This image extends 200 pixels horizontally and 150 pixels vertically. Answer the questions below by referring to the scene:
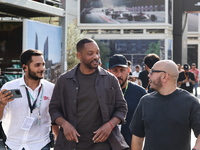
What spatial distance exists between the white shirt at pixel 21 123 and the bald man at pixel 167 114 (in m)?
1.10

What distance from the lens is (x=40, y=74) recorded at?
431 cm

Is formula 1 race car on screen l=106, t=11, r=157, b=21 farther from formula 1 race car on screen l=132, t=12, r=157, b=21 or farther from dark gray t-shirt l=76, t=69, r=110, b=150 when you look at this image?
dark gray t-shirt l=76, t=69, r=110, b=150

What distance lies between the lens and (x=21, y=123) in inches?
163

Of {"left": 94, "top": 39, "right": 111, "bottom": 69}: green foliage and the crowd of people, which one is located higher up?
{"left": 94, "top": 39, "right": 111, "bottom": 69}: green foliage

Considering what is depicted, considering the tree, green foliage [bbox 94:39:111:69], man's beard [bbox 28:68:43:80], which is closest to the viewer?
man's beard [bbox 28:68:43:80]

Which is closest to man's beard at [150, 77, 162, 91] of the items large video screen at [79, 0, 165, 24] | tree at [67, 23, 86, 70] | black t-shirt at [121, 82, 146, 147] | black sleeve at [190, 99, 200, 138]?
black sleeve at [190, 99, 200, 138]

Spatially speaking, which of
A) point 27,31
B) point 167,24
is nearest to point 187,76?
point 27,31

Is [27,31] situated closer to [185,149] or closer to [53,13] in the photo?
[53,13]

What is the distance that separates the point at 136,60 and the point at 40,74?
Result: 164 feet

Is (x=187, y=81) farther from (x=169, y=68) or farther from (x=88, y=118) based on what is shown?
(x=88, y=118)

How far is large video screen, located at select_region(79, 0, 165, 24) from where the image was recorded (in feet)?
170

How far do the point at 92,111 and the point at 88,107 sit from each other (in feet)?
0.18

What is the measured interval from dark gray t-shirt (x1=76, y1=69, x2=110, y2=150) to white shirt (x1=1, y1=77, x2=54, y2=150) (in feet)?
2.14

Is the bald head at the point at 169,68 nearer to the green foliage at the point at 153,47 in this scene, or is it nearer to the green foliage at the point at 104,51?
the green foliage at the point at 153,47
